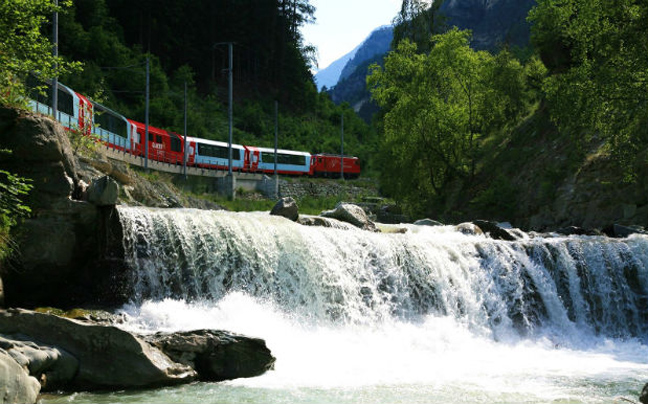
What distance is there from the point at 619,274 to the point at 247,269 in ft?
34.0

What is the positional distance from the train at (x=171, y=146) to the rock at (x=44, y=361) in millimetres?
13818

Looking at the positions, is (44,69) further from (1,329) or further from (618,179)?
(618,179)

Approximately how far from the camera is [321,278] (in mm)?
15188

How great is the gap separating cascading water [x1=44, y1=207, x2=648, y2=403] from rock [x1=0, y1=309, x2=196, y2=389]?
48 cm

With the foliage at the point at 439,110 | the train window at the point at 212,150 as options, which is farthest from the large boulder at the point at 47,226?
the train window at the point at 212,150

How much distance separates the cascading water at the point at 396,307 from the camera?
1066cm

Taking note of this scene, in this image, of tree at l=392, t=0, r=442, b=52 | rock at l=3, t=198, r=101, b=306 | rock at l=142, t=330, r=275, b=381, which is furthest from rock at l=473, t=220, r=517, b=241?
tree at l=392, t=0, r=442, b=52

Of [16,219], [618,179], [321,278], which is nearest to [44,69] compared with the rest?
[16,219]

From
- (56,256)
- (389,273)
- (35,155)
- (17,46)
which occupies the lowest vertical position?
(389,273)

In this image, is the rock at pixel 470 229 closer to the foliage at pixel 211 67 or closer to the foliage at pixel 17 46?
the foliage at pixel 17 46

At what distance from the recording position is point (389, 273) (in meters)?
16.2

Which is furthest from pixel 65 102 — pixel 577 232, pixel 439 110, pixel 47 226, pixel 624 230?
pixel 624 230

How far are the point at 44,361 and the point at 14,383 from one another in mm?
1393

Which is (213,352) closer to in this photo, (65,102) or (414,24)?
(65,102)
